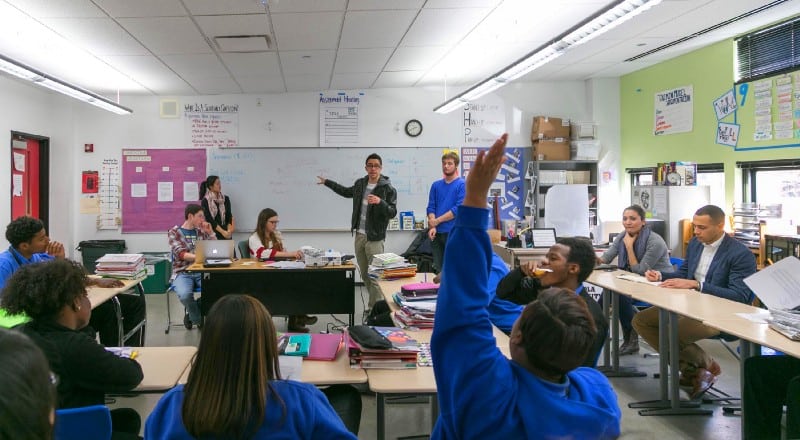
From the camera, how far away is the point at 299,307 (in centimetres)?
450

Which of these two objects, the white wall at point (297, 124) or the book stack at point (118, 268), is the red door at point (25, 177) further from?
the book stack at point (118, 268)

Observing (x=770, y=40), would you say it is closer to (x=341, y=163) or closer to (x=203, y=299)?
(x=341, y=163)

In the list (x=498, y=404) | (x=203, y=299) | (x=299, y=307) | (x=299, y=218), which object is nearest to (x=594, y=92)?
(x=299, y=218)

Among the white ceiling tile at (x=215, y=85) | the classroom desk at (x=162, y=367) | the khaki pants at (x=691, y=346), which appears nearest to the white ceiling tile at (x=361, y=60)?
the white ceiling tile at (x=215, y=85)

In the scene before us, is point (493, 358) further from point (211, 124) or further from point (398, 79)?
point (211, 124)

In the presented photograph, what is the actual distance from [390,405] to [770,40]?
15.4ft

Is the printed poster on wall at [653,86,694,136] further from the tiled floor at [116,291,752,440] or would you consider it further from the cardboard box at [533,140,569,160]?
the tiled floor at [116,291,752,440]

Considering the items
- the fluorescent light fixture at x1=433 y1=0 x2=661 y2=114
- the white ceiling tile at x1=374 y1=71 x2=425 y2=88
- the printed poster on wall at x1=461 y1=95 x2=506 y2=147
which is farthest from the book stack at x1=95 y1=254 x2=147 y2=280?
the printed poster on wall at x1=461 y1=95 x2=506 y2=147

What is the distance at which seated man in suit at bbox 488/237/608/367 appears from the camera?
2479mm

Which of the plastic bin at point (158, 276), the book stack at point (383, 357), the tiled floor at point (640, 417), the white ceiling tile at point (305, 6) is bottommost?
the tiled floor at point (640, 417)

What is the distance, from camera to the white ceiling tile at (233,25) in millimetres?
4254

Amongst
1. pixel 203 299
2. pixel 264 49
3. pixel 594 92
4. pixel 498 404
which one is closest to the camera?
pixel 498 404

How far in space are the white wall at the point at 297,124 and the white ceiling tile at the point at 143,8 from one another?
3.18 metres

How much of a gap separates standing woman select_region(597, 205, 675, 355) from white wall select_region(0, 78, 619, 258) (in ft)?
8.96
